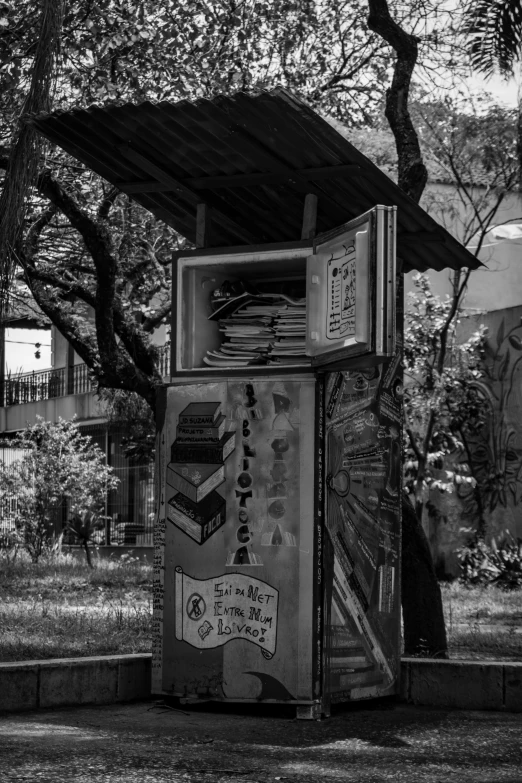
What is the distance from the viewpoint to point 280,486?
600cm

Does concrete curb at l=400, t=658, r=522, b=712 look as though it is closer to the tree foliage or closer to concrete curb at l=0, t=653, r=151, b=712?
concrete curb at l=0, t=653, r=151, b=712

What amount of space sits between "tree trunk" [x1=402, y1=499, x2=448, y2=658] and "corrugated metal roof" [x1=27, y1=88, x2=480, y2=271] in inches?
79.7

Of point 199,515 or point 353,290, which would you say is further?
point 199,515

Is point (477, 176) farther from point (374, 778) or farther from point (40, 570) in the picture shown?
point (374, 778)

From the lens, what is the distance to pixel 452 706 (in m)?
6.41

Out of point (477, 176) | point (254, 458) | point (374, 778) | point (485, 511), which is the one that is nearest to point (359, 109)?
point (477, 176)

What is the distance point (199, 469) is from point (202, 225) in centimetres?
153

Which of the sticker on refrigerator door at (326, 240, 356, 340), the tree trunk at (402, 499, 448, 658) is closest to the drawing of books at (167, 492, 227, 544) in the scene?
the sticker on refrigerator door at (326, 240, 356, 340)

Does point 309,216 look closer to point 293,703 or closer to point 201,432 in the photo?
point 201,432

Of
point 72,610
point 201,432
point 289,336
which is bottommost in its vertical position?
point 72,610

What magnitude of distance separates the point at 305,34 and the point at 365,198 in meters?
7.59

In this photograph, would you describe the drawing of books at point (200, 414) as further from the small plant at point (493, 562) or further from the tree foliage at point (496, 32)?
the small plant at point (493, 562)

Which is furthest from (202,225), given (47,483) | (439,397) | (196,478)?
(47,483)

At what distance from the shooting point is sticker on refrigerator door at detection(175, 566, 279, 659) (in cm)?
588
